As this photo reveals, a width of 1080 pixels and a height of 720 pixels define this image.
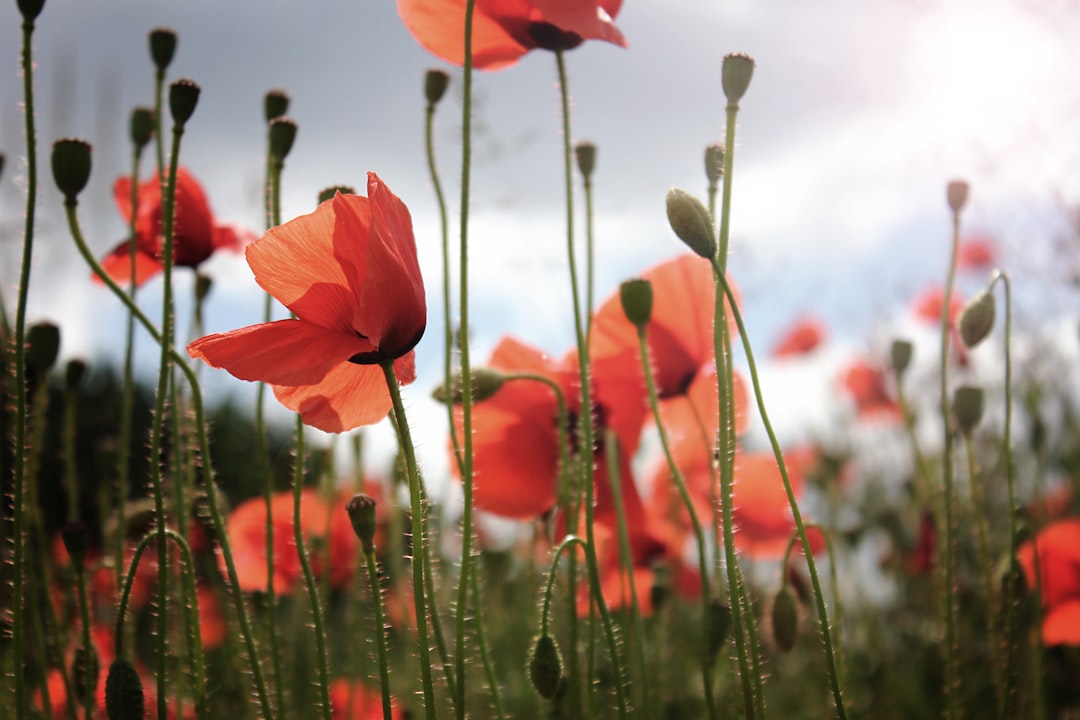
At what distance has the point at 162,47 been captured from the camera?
1.53 meters

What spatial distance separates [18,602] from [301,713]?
1.31 meters

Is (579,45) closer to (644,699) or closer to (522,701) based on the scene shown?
(644,699)

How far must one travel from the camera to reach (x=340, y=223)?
1.00 m

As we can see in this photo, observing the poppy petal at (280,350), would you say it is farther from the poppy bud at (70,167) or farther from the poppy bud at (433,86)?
the poppy bud at (433,86)

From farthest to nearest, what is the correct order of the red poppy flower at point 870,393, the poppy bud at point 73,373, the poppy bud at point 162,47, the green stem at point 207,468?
the red poppy flower at point 870,393 → the poppy bud at point 73,373 → the poppy bud at point 162,47 → the green stem at point 207,468

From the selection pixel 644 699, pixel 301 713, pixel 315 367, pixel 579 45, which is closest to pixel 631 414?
pixel 644 699

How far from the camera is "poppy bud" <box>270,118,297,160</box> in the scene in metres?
1.34

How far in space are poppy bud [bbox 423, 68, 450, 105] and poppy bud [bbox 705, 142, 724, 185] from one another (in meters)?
0.48

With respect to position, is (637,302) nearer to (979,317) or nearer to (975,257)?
(979,317)

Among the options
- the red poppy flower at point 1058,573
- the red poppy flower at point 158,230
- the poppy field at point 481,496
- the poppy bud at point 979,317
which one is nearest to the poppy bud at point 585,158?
the poppy field at point 481,496

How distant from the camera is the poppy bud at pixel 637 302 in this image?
137 centimetres

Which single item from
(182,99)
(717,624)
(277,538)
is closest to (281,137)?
(182,99)

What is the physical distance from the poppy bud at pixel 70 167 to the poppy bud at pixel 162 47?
0.35 m

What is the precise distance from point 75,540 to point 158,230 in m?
0.63
